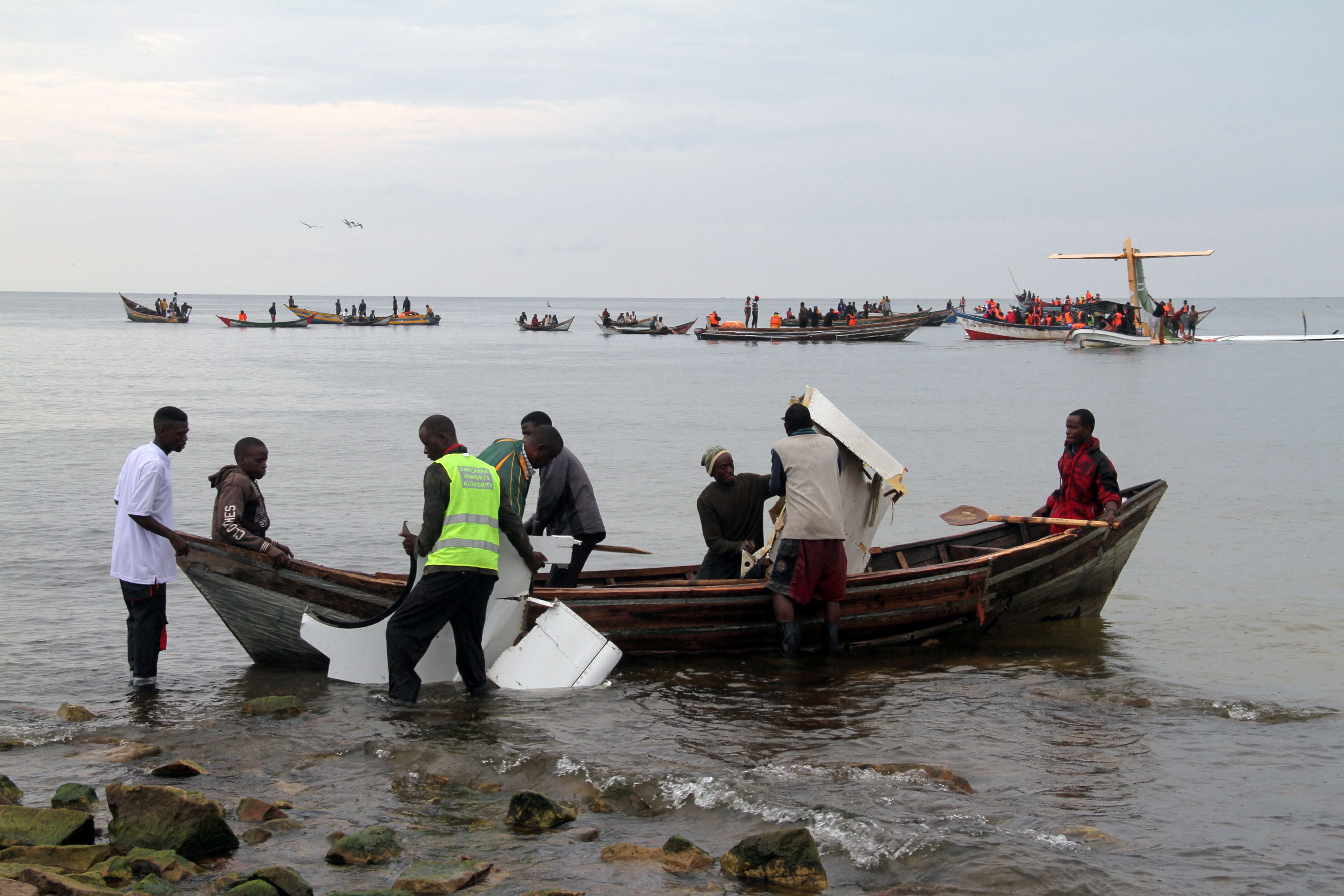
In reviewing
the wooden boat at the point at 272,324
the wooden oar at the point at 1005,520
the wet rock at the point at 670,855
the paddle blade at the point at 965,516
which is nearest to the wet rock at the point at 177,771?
the wet rock at the point at 670,855

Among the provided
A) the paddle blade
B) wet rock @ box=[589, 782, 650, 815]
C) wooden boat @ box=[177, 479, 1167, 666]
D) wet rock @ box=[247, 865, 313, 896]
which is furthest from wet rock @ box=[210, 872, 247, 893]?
the paddle blade

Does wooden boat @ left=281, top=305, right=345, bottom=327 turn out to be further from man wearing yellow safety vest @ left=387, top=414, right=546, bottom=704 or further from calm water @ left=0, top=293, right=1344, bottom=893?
man wearing yellow safety vest @ left=387, top=414, right=546, bottom=704

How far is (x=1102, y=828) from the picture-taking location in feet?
17.1

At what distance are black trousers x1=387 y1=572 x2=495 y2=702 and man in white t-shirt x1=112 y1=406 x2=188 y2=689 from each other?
1253 mm

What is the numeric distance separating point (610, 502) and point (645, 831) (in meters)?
10.7

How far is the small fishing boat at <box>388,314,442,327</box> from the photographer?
8606 cm

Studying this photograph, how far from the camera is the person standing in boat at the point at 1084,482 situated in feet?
27.5

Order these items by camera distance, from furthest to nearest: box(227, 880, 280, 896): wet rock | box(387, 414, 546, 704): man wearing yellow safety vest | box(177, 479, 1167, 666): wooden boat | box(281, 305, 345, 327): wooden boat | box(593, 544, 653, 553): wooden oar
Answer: box(281, 305, 345, 327): wooden boat → box(593, 544, 653, 553): wooden oar → box(177, 479, 1167, 666): wooden boat → box(387, 414, 546, 704): man wearing yellow safety vest → box(227, 880, 280, 896): wet rock

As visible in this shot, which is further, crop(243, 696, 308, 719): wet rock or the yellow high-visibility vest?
crop(243, 696, 308, 719): wet rock

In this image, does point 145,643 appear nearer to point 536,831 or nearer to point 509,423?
point 536,831

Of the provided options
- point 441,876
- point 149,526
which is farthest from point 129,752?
point 441,876

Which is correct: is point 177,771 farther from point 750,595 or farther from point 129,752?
point 750,595

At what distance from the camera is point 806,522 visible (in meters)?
7.33

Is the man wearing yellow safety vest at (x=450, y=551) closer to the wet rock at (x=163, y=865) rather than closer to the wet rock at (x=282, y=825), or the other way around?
the wet rock at (x=282, y=825)
